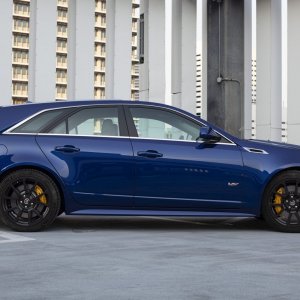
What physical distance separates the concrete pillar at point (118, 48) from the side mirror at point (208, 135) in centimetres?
1488

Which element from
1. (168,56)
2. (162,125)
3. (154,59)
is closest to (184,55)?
(168,56)

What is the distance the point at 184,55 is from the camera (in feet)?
78.7

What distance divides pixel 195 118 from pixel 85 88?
1486 centimetres

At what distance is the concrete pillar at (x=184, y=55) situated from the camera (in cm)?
2336

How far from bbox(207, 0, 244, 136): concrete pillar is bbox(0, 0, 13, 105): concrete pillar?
25.5 ft

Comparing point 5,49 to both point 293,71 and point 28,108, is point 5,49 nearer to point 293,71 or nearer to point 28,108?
point 293,71

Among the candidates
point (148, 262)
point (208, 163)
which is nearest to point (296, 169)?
point (208, 163)

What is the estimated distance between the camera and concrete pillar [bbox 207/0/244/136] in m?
14.1

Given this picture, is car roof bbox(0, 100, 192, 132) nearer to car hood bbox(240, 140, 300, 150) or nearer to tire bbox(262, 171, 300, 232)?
car hood bbox(240, 140, 300, 150)

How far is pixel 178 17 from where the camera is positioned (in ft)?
76.6

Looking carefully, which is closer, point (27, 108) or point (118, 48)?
point (27, 108)

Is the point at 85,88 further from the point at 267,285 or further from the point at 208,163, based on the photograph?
the point at 267,285

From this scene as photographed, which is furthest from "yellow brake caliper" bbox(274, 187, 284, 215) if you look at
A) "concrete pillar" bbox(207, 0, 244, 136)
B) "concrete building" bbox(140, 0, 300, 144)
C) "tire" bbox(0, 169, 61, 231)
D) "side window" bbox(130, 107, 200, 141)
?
"concrete building" bbox(140, 0, 300, 144)

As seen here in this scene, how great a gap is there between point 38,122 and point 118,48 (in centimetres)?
1609
